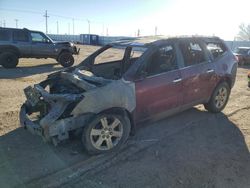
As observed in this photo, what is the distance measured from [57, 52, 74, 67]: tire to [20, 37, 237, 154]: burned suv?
10180mm

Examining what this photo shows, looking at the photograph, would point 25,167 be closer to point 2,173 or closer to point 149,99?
point 2,173

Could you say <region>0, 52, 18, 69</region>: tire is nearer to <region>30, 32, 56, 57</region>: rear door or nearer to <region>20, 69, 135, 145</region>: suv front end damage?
<region>30, 32, 56, 57</region>: rear door

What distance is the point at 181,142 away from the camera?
4.88 metres

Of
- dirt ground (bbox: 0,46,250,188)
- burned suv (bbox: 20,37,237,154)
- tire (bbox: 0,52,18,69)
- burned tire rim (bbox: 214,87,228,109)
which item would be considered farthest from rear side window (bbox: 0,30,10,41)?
burned tire rim (bbox: 214,87,228,109)

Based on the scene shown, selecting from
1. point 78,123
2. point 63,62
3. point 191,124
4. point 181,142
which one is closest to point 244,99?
point 191,124

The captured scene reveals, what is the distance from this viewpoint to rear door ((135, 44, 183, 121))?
15.4 ft

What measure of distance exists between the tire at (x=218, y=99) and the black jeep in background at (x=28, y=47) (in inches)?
435

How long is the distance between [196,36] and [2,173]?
4471 millimetres

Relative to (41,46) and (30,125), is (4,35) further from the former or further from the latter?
(30,125)

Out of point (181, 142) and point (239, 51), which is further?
point (239, 51)

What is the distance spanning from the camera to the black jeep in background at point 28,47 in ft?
46.3

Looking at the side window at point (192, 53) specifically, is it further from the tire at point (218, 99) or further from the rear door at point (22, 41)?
the rear door at point (22, 41)

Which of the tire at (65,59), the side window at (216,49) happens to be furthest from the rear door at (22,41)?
the side window at (216,49)

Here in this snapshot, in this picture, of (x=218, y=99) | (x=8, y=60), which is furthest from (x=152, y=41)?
(x=8, y=60)
